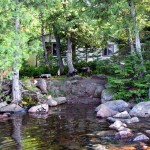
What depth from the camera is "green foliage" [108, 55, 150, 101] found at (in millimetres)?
21766

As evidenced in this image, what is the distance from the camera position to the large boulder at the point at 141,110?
63.1 feet

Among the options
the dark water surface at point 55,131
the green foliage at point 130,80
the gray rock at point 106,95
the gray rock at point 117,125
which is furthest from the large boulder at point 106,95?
the gray rock at point 117,125

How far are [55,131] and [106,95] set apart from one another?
762 centimetres

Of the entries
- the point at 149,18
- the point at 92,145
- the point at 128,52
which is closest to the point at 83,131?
the point at 92,145

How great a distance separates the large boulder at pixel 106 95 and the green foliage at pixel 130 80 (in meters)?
0.42

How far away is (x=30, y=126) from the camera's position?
1716 cm

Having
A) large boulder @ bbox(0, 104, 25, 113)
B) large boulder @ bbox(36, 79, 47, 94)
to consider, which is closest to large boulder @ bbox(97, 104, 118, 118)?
large boulder @ bbox(0, 104, 25, 113)

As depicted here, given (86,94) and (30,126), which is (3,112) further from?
(86,94)

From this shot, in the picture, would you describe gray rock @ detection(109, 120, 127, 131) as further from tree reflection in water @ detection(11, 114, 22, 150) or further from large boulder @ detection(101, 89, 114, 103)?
large boulder @ detection(101, 89, 114, 103)

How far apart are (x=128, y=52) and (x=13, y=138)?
12.8 meters

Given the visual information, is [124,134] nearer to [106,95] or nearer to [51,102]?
[106,95]

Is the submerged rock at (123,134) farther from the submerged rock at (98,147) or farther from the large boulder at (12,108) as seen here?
Answer: the large boulder at (12,108)

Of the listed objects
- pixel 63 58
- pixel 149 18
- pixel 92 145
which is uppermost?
pixel 149 18

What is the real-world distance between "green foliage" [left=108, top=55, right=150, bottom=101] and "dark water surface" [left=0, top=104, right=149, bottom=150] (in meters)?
2.36
